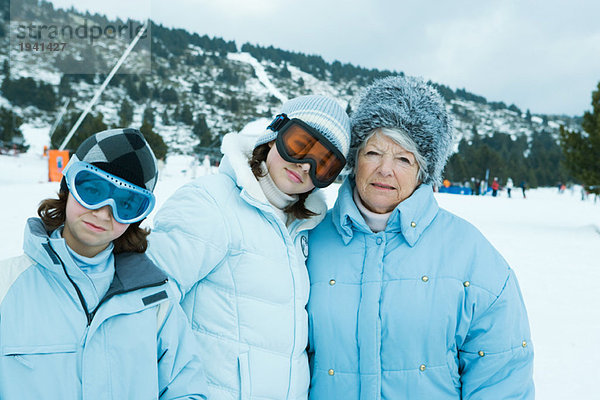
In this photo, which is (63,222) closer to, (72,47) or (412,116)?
(412,116)

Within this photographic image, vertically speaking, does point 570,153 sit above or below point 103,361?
above

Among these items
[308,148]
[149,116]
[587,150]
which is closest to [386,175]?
[308,148]

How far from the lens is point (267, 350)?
1.57 metres

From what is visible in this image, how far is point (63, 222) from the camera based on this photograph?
134 centimetres

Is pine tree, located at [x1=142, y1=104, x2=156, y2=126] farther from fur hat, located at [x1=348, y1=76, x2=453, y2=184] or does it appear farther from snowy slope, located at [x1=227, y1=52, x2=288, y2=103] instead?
fur hat, located at [x1=348, y1=76, x2=453, y2=184]

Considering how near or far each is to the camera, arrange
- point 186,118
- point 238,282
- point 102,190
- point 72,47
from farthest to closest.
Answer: point 72,47 < point 186,118 < point 238,282 < point 102,190

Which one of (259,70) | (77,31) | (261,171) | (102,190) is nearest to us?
(102,190)

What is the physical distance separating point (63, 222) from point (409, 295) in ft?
3.97

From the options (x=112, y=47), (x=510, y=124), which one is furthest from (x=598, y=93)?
(x=510, y=124)

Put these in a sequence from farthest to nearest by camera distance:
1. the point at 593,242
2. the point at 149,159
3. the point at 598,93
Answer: the point at 598,93
the point at 593,242
the point at 149,159

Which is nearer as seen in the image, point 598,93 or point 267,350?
point 267,350

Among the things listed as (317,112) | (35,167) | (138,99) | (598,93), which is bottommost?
(35,167)

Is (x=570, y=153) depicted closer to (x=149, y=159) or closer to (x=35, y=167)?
(x=149, y=159)

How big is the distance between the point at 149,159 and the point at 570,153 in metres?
16.7
